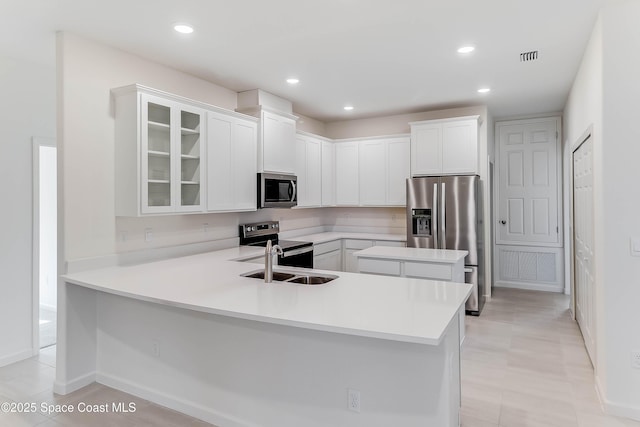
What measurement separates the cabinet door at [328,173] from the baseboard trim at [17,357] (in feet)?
12.6

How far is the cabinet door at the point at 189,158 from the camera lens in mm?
3410

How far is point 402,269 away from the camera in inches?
149

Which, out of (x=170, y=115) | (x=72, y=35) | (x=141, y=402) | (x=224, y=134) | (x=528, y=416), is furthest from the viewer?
(x=224, y=134)

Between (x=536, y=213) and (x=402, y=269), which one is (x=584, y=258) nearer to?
(x=402, y=269)

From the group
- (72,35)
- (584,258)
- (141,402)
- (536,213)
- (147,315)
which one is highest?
(72,35)

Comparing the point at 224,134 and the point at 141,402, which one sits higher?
the point at 224,134

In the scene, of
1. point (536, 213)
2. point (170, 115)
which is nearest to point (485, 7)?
point (170, 115)

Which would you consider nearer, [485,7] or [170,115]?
[485,7]

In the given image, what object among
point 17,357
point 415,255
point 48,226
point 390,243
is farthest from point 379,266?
point 48,226

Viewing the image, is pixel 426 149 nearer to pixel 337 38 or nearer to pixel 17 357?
pixel 337 38

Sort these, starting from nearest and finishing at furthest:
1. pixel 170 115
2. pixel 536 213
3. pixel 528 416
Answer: pixel 528 416 → pixel 170 115 → pixel 536 213

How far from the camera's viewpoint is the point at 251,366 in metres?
2.33

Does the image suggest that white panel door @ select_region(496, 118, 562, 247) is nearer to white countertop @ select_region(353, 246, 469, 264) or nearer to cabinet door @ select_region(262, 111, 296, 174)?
white countertop @ select_region(353, 246, 469, 264)

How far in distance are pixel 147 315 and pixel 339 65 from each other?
2.79 m
